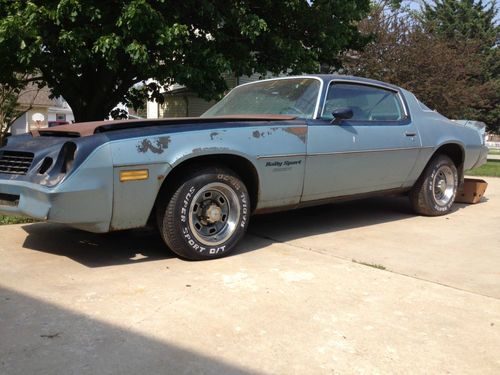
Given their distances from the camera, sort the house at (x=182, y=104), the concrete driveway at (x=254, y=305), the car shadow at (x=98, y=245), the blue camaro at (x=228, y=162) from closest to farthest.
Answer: the concrete driveway at (x=254, y=305)
the blue camaro at (x=228, y=162)
the car shadow at (x=98, y=245)
the house at (x=182, y=104)

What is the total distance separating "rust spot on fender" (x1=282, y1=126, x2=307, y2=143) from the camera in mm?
4715

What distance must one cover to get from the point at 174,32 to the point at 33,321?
689 cm

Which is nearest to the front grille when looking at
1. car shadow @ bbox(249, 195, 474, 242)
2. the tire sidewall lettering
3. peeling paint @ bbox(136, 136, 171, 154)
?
peeling paint @ bbox(136, 136, 171, 154)

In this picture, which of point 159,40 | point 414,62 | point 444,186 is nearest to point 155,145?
point 444,186

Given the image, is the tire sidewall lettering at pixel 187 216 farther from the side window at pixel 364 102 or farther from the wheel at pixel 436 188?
the wheel at pixel 436 188

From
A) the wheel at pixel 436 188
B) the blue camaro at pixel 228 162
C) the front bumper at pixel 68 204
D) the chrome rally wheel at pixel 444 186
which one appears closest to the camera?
the front bumper at pixel 68 204

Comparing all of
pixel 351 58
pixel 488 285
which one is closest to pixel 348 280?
pixel 488 285

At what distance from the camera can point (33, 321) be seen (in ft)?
10.1

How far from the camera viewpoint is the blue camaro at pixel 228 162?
3.79 metres

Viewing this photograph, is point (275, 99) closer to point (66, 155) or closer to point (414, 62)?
point (66, 155)

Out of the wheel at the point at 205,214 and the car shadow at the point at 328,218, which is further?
the car shadow at the point at 328,218

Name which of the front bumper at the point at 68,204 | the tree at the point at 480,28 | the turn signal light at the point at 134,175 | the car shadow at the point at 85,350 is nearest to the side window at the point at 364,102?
the turn signal light at the point at 134,175

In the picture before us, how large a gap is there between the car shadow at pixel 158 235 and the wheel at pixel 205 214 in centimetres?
30

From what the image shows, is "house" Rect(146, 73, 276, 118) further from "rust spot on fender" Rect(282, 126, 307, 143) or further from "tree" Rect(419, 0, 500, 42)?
"tree" Rect(419, 0, 500, 42)
